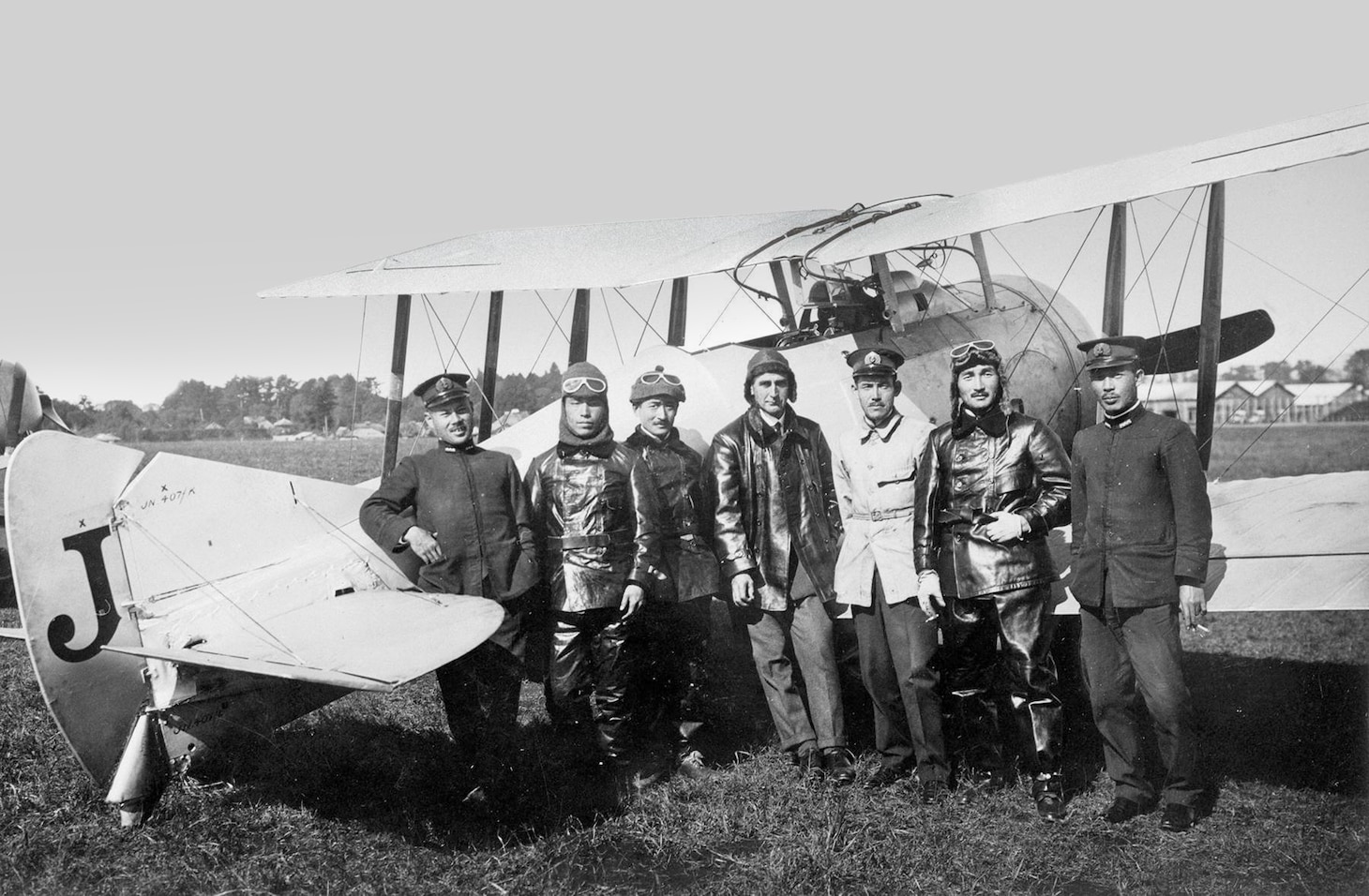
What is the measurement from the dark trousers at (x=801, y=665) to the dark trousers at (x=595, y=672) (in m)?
0.61

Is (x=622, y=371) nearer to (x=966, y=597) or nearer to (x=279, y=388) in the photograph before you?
(x=966, y=597)

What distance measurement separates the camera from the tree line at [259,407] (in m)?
7.11

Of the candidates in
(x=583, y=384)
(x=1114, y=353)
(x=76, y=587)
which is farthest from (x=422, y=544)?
(x=1114, y=353)

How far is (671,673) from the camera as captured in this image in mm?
4566

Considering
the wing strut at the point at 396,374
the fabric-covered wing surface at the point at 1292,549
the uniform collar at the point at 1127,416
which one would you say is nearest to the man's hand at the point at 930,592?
the uniform collar at the point at 1127,416

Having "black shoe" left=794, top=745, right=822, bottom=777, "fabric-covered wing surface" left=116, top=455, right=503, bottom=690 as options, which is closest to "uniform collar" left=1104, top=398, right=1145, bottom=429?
"black shoe" left=794, top=745, right=822, bottom=777

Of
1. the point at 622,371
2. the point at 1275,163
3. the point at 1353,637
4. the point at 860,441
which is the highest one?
the point at 1275,163

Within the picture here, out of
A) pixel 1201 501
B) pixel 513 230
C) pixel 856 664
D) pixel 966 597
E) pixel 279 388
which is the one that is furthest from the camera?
pixel 279 388

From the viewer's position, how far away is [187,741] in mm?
3646

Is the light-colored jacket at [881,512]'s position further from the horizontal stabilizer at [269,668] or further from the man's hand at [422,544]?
the horizontal stabilizer at [269,668]

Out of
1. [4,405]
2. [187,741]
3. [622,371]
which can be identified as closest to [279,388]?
[4,405]

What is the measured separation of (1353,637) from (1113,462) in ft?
15.2

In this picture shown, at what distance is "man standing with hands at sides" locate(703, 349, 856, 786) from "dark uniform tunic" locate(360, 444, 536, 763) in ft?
2.97

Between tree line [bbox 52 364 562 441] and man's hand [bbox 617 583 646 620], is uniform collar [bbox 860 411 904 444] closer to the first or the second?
man's hand [bbox 617 583 646 620]
